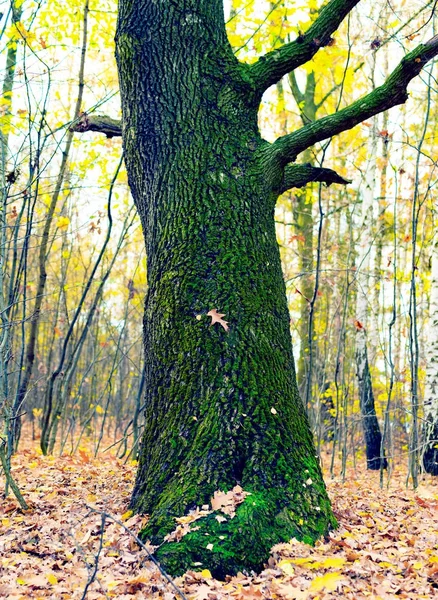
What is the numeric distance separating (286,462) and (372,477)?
18.9ft

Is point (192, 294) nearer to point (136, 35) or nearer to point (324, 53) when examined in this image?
point (136, 35)

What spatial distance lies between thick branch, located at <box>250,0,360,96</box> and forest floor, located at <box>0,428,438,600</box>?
10.5 ft

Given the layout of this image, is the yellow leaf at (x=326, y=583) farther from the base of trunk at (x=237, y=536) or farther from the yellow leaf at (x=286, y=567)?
the base of trunk at (x=237, y=536)

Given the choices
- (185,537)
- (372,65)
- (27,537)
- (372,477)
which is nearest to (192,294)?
(185,537)

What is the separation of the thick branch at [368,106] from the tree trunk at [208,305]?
16cm

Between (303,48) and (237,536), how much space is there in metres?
3.40

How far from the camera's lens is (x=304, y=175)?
4258mm

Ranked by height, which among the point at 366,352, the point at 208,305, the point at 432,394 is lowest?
the point at 432,394

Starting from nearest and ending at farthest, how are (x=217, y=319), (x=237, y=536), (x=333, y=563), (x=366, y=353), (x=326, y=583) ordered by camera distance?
(x=326, y=583) → (x=333, y=563) → (x=237, y=536) → (x=217, y=319) → (x=366, y=353)

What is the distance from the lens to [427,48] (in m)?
3.54

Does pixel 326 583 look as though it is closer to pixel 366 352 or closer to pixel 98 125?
pixel 98 125

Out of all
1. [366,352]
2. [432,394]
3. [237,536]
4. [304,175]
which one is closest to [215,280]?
[304,175]

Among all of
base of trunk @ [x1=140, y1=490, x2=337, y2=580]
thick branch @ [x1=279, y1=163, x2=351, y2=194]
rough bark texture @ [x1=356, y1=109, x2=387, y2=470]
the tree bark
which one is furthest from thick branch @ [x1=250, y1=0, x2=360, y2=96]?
rough bark texture @ [x1=356, y1=109, x2=387, y2=470]

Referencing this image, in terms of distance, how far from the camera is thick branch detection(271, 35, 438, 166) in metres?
3.56
